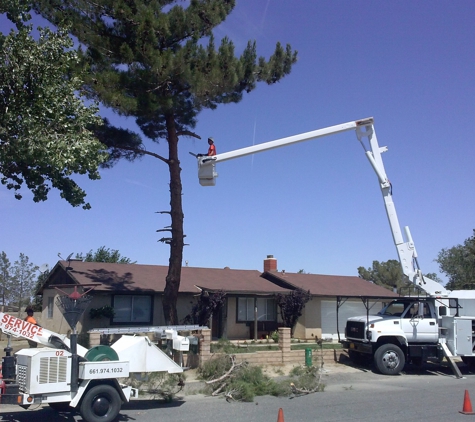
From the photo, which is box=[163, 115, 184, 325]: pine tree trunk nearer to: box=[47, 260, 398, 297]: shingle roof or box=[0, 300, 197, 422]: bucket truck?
box=[47, 260, 398, 297]: shingle roof

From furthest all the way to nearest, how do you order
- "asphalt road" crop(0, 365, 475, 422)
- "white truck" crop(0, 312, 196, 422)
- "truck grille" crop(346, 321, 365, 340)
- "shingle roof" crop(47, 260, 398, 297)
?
"shingle roof" crop(47, 260, 398, 297), "truck grille" crop(346, 321, 365, 340), "asphalt road" crop(0, 365, 475, 422), "white truck" crop(0, 312, 196, 422)

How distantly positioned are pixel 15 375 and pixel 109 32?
12.2m

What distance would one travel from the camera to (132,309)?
79.2ft

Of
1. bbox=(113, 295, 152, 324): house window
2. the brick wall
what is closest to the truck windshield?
the brick wall

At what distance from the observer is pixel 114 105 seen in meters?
16.8

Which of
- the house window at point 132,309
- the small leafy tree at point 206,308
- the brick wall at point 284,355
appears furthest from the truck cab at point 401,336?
the house window at point 132,309

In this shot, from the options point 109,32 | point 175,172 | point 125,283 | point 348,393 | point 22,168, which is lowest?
point 348,393

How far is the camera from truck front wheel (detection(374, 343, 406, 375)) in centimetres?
1689

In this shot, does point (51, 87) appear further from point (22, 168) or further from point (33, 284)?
point (33, 284)

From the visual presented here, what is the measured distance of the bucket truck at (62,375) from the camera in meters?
9.23

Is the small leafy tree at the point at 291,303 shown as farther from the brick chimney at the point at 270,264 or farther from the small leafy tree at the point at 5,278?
the small leafy tree at the point at 5,278

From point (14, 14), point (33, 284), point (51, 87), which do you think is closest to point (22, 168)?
point (51, 87)

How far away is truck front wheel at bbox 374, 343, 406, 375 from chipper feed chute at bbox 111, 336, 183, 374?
8054 millimetres

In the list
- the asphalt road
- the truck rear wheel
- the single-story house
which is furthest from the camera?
the single-story house
